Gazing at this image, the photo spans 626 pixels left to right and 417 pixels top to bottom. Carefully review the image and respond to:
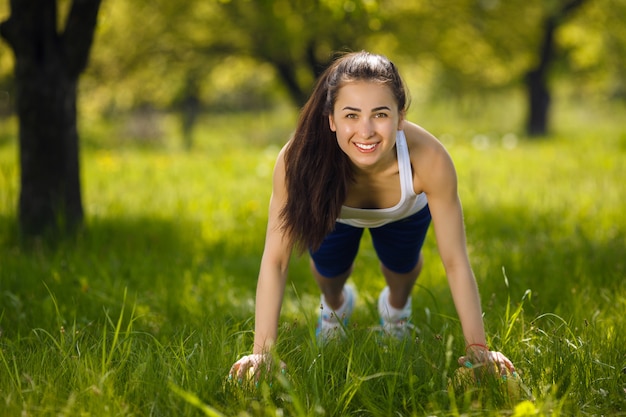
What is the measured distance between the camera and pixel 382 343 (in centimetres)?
268

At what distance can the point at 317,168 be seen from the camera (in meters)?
2.57

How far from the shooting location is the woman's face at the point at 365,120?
7.77 feet

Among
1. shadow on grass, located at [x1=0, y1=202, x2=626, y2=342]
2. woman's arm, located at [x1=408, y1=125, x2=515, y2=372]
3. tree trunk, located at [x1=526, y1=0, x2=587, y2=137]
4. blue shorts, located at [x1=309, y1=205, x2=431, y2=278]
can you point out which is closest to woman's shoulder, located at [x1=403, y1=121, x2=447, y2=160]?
woman's arm, located at [x1=408, y1=125, x2=515, y2=372]

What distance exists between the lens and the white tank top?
102 inches

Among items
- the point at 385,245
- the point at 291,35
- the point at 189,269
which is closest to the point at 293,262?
the point at 189,269

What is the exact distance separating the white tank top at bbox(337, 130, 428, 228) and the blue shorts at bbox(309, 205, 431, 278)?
3.5 inches

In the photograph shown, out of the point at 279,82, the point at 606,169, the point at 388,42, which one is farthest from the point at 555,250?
the point at 279,82

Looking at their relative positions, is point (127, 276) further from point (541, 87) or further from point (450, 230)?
point (541, 87)

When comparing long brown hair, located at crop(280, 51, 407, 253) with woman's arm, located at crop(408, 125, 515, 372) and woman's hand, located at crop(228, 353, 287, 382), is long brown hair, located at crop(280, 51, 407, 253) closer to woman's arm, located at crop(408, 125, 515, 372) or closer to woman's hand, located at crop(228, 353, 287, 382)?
woman's arm, located at crop(408, 125, 515, 372)

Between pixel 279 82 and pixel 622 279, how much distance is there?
11713 millimetres

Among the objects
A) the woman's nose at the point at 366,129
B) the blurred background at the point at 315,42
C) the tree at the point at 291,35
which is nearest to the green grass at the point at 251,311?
the woman's nose at the point at 366,129

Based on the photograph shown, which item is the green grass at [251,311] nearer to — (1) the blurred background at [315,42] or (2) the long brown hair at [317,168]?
(2) the long brown hair at [317,168]

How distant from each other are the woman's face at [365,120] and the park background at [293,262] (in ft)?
2.22

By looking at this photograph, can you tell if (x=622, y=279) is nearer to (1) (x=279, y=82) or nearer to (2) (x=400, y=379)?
(2) (x=400, y=379)
